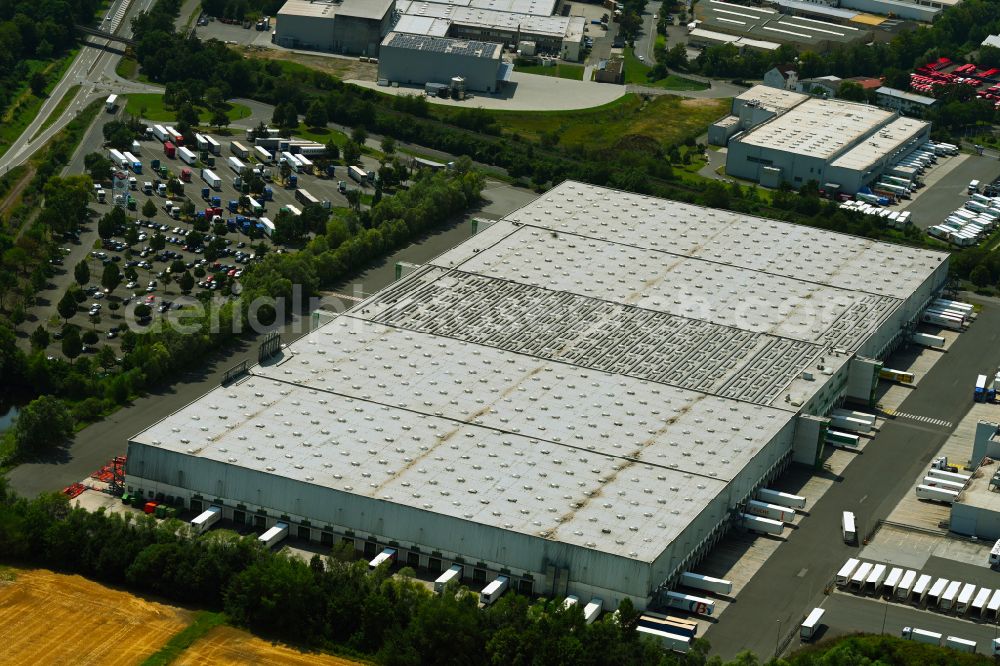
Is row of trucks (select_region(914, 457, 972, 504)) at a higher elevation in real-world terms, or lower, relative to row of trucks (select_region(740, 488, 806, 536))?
higher

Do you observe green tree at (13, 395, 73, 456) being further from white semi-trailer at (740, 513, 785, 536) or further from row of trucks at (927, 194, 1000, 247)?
row of trucks at (927, 194, 1000, 247)

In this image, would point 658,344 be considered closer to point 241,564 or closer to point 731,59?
point 241,564

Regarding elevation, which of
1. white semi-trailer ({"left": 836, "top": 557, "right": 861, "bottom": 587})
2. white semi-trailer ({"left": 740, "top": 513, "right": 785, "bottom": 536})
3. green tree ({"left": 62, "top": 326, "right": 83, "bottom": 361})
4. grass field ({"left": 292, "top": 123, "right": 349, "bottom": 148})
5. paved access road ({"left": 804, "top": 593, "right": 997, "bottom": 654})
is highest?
grass field ({"left": 292, "top": 123, "right": 349, "bottom": 148})

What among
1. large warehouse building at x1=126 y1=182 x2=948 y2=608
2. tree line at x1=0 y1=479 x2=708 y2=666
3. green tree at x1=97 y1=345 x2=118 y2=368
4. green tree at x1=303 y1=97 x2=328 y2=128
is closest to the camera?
tree line at x1=0 y1=479 x2=708 y2=666

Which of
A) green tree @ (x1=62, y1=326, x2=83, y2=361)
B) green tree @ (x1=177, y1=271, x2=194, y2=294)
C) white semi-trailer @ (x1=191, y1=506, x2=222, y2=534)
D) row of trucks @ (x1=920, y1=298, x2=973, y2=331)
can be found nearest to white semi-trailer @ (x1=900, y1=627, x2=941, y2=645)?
white semi-trailer @ (x1=191, y1=506, x2=222, y2=534)

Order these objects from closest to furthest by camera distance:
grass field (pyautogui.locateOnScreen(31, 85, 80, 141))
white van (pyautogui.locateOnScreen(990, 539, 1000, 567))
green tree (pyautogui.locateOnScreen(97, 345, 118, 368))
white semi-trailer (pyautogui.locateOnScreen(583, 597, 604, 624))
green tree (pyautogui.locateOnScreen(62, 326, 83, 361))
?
1. white semi-trailer (pyautogui.locateOnScreen(583, 597, 604, 624))
2. white van (pyautogui.locateOnScreen(990, 539, 1000, 567))
3. green tree (pyautogui.locateOnScreen(97, 345, 118, 368))
4. green tree (pyautogui.locateOnScreen(62, 326, 83, 361))
5. grass field (pyautogui.locateOnScreen(31, 85, 80, 141))

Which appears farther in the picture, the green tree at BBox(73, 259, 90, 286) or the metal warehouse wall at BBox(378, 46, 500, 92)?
the metal warehouse wall at BBox(378, 46, 500, 92)

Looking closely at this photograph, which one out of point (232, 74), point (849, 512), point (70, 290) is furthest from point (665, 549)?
point (232, 74)

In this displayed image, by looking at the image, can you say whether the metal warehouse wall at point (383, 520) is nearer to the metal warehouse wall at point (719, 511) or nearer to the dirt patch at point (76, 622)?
the metal warehouse wall at point (719, 511)
